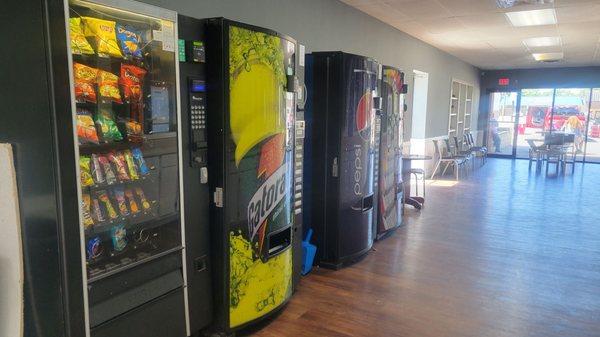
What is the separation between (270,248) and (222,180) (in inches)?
24.4

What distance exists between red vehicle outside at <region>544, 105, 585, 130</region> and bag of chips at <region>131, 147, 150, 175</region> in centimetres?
1283

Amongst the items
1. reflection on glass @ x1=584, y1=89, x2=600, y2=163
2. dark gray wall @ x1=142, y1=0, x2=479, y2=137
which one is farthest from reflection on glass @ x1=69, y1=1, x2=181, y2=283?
reflection on glass @ x1=584, y1=89, x2=600, y2=163

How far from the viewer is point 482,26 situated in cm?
607

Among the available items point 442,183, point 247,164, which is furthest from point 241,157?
point 442,183

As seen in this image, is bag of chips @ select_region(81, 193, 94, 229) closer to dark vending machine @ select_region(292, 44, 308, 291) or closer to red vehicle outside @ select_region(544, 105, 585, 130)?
dark vending machine @ select_region(292, 44, 308, 291)

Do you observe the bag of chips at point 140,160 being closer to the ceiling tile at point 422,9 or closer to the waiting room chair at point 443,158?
the ceiling tile at point 422,9

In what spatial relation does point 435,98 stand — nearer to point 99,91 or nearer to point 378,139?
point 378,139

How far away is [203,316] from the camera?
7.95 feet

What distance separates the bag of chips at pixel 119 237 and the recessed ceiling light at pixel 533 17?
206 inches

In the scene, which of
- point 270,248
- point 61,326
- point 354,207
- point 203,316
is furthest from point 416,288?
point 61,326

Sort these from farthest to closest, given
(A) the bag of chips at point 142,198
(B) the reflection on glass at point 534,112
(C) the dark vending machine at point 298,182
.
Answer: (B) the reflection on glass at point 534,112 → (C) the dark vending machine at point 298,182 → (A) the bag of chips at point 142,198

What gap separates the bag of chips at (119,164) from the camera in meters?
1.99

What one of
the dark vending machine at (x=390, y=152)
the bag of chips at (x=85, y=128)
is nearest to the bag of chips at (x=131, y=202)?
the bag of chips at (x=85, y=128)

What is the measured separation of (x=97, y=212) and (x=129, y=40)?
824mm
